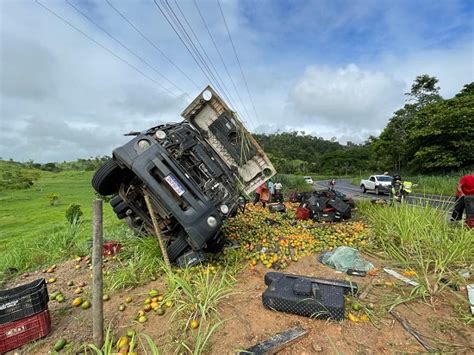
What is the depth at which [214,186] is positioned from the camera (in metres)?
4.34

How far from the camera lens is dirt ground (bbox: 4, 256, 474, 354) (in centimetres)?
231

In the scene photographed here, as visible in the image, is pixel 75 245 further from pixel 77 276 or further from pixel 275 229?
pixel 275 229

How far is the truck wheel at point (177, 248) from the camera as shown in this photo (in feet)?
12.8

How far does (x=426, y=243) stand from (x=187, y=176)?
151 inches

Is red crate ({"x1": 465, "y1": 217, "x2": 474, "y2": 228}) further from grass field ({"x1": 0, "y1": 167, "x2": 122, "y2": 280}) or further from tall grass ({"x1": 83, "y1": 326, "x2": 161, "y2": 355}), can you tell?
grass field ({"x1": 0, "y1": 167, "x2": 122, "y2": 280})

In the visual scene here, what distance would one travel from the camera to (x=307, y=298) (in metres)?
2.69

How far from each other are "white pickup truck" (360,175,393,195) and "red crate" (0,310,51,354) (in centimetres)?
2217

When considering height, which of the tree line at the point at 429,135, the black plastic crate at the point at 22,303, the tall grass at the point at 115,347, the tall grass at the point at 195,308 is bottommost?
the tree line at the point at 429,135

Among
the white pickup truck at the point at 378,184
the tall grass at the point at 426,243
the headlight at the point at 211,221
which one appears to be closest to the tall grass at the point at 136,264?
the headlight at the point at 211,221

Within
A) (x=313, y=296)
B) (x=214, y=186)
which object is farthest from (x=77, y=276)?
(x=313, y=296)

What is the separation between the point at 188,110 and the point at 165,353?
4766 mm

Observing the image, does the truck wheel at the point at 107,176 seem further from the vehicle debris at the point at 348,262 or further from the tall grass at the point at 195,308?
the vehicle debris at the point at 348,262

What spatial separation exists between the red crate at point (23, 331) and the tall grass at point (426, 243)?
4.15 meters

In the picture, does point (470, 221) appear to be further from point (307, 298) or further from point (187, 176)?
point (187, 176)
